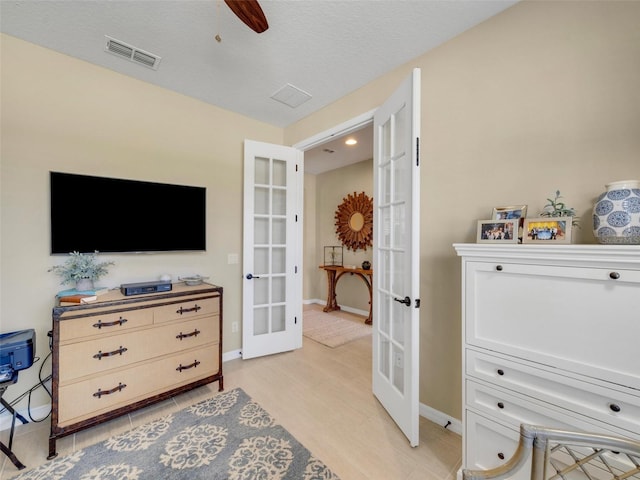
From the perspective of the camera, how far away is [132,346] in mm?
1868

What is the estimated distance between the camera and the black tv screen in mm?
1975

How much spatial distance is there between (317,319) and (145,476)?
10.4ft

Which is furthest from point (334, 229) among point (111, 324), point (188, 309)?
point (111, 324)

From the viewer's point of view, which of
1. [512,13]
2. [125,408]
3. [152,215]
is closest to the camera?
[512,13]

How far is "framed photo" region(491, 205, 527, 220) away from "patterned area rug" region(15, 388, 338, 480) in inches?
69.2

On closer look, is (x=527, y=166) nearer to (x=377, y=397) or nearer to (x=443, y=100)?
(x=443, y=100)

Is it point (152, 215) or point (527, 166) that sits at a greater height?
point (527, 166)

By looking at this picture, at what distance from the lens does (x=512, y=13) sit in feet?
5.21

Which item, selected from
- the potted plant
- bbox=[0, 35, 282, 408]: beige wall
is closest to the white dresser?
bbox=[0, 35, 282, 408]: beige wall

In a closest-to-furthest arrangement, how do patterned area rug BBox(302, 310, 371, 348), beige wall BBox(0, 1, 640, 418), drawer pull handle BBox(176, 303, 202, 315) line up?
beige wall BBox(0, 1, 640, 418) → drawer pull handle BBox(176, 303, 202, 315) → patterned area rug BBox(302, 310, 371, 348)

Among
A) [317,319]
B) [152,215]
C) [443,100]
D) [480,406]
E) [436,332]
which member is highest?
[443,100]

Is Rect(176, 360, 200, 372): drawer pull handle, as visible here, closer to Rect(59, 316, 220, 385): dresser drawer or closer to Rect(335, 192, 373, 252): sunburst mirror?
Rect(59, 316, 220, 385): dresser drawer

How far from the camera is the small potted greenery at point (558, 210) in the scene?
50.8 inches

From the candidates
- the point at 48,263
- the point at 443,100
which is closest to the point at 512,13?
the point at 443,100
